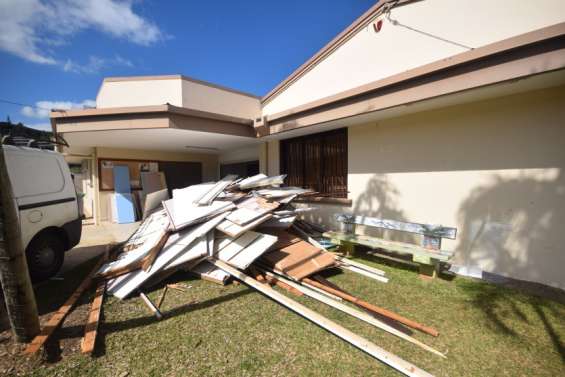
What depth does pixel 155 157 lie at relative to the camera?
9.84m

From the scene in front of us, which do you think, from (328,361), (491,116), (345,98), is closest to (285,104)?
(345,98)

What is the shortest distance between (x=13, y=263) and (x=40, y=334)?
34.6 inches

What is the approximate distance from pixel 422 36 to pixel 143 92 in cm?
794

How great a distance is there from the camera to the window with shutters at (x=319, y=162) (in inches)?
250

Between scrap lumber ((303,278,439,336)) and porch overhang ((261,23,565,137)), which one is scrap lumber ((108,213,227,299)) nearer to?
scrap lumber ((303,278,439,336))

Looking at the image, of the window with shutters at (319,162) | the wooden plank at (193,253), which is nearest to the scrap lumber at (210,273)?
the wooden plank at (193,253)

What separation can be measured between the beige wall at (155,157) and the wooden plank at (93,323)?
681 centimetres

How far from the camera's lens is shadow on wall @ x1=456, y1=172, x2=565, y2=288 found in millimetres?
3594

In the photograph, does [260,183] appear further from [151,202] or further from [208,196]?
[151,202]

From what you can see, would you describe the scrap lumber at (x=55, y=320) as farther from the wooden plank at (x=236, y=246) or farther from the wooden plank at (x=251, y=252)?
the wooden plank at (x=251, y=252)

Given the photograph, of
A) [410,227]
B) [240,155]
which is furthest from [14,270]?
[240,155]

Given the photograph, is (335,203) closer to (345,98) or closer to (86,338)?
(345,98)

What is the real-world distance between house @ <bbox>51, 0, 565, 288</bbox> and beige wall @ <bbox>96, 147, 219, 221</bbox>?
53.4 inches

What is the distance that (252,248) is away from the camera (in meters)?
3.94
